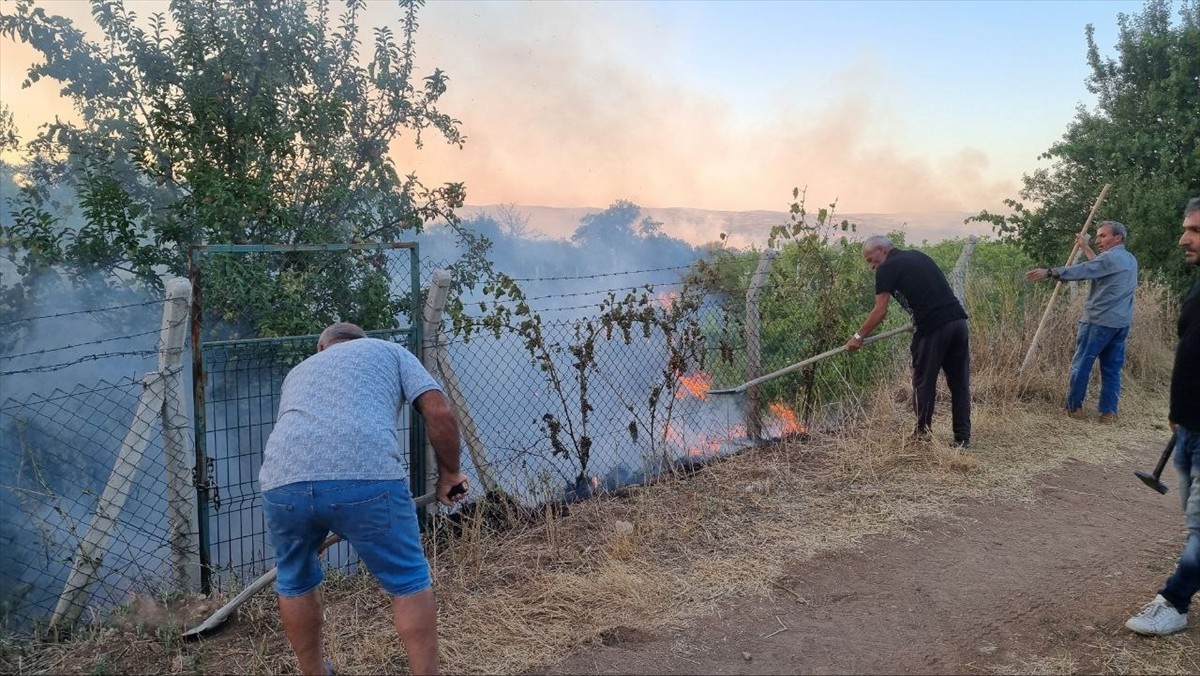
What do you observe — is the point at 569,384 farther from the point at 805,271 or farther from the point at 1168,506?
the point at 1168,506

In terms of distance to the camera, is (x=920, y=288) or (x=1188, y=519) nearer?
(x=1188, y=519)

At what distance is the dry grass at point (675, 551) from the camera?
348 centimetres

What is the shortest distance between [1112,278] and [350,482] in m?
7.09

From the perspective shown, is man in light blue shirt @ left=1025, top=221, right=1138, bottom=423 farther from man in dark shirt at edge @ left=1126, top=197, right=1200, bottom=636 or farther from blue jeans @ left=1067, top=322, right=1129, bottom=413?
man in dark shirt at edge @ left=1126, top=197, right=1200, bottom=636

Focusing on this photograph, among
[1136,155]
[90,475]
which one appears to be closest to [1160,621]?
[90,475]

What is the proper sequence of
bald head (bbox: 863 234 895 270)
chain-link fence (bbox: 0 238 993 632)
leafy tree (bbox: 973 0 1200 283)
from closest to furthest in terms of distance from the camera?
chain-link fence (bbox: 0 238 993 632), bald head (bbox: 863 234 895 270), leafy tree (bbox: 973 0 1200 283)

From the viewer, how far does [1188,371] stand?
11.2 feet

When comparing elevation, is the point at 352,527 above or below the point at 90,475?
above

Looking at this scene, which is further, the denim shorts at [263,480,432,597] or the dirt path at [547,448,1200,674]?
the dirt path at [547,448,1200,674]

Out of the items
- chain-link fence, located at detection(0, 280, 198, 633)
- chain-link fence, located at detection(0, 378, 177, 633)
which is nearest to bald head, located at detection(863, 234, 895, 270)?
chain-link fence, located at detection(0, 280, 198, 633)

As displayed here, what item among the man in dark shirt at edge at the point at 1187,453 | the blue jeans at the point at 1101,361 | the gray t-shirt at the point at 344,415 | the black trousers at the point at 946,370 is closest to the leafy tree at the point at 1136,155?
the blue jeans at the point at 1101,361

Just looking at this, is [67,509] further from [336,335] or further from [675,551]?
[675,551]

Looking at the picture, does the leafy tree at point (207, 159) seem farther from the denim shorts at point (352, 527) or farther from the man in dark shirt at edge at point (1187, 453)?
the man in dark shirt at edge at point (1187, 453)

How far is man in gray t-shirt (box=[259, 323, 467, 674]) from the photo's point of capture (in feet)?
9.17
